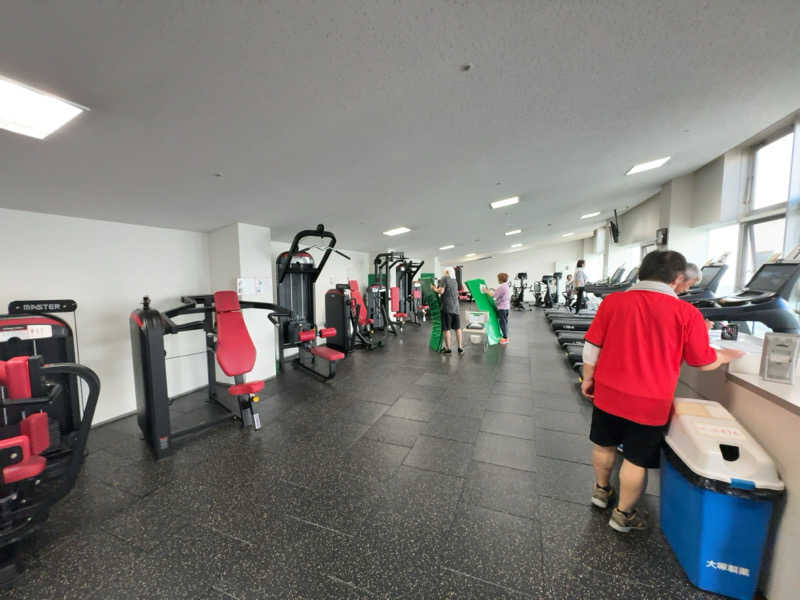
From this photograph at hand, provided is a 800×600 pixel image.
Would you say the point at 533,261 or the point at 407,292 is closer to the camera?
the point at 407,292

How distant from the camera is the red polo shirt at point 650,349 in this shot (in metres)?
1.47

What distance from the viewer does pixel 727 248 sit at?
15.7 feet

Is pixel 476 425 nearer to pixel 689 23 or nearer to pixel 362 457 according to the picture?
pixel 362 457

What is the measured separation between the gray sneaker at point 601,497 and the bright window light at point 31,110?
3.51m

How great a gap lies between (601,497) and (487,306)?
15.1 feet

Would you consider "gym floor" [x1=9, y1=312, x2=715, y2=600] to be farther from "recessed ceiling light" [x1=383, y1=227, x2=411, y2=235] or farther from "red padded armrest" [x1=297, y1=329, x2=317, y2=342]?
"recessed ceiling light" [x1=383, y1=227, x2=411, y2=235]

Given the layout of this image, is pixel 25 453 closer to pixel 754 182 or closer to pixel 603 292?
pixel 754 182

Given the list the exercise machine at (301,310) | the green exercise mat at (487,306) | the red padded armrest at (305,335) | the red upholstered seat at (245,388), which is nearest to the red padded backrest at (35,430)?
the red upholstered seat at (245,388)

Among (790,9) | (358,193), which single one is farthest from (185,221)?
(790,9)

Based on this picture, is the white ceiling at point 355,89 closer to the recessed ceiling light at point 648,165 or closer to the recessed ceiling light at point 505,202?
the recessed ceiling light at point 648,165

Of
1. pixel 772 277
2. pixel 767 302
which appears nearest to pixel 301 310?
pixel 767 302

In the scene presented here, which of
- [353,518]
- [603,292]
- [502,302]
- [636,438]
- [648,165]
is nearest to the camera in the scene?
[636,438]

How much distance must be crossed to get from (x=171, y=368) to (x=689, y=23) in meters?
5.55

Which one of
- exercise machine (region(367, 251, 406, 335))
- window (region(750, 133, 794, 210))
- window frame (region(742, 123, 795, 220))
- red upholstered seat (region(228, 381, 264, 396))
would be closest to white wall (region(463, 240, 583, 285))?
exercise machine (region(367, 251, 406, 335))
